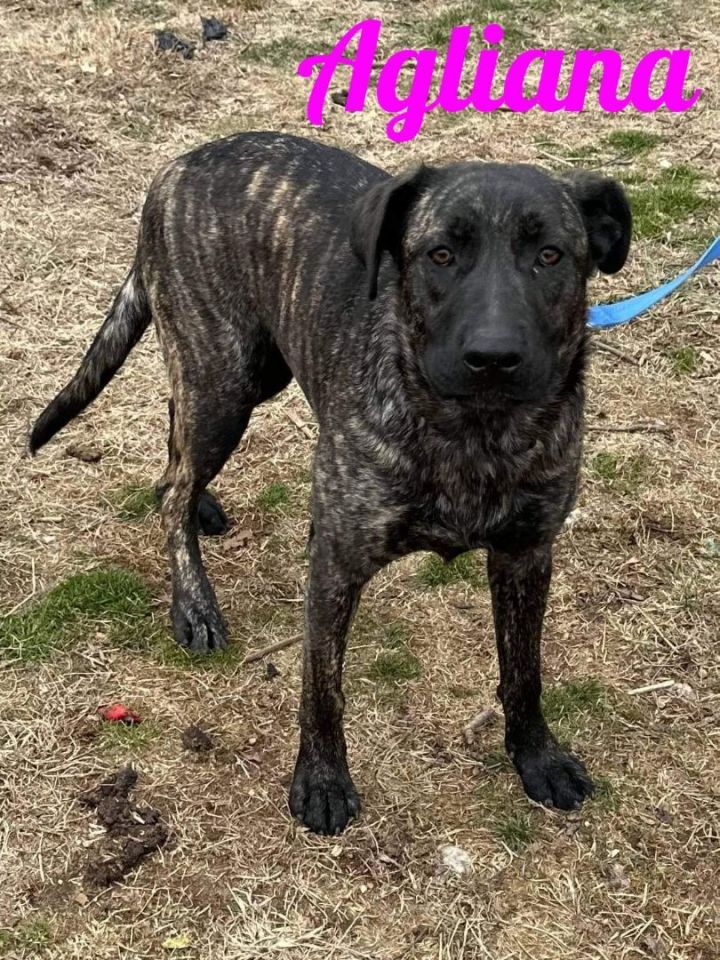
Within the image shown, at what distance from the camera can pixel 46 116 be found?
785 cm

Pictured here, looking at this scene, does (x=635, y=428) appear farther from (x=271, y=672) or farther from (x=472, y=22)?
(x=472, y=22)

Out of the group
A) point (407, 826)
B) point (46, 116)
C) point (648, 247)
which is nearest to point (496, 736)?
point (407, 826)

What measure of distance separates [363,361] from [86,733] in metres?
1.71

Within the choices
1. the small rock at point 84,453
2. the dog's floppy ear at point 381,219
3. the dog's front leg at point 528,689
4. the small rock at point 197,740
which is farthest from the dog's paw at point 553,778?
the small rock at point 84,453

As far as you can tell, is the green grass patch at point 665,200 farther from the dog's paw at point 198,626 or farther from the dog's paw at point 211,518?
the dog's paw at point 198,626

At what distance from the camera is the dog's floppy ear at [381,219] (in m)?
2.99

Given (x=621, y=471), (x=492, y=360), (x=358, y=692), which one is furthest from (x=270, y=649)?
(x=492, y=360)

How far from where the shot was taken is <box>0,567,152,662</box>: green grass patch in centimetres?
427

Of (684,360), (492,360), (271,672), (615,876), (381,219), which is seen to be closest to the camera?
(492,360)

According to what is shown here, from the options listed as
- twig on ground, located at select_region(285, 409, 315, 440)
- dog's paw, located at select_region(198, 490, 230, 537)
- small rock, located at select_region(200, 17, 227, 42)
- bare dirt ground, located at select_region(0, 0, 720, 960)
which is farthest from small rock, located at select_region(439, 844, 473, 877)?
small rock, located at select_region(200, 17, 227, 42)

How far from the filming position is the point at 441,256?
2916 millimetres

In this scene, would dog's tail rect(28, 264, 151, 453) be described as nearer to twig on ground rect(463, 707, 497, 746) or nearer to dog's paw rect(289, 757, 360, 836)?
dog's paw rect(289, 757, 360, 836)

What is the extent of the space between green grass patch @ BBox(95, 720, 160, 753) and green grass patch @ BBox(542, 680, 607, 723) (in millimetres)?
1427

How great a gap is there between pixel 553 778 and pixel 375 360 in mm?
1547
